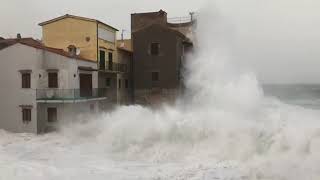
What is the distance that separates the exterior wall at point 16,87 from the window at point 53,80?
3.27 feet

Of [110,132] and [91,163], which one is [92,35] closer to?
[110,132]

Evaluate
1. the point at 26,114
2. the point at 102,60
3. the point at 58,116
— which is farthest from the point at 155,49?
the point at 26,114

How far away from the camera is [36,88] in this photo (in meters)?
33.1

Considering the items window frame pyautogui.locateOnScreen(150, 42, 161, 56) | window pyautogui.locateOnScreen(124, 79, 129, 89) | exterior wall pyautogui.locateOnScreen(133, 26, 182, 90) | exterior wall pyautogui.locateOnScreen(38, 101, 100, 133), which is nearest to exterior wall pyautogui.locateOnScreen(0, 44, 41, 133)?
exterior wall pyautogui.locateOnScreen(38, 101, 100, 133)

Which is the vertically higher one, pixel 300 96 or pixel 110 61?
pixel 110 61

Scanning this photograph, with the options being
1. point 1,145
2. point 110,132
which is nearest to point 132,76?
point 110,132

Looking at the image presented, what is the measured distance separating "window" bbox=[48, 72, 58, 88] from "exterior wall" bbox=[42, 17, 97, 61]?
4612 millimetres

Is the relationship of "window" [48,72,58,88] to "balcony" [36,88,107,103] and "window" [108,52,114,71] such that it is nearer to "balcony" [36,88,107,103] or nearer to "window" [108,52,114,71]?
"balcony" [36,88,107,103]

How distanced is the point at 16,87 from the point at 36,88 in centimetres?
172

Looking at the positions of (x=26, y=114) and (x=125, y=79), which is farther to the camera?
(x=125, y=79)

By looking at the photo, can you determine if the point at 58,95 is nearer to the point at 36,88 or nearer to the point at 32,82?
the point at 36,88

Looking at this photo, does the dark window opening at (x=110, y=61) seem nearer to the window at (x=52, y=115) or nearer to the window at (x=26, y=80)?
the window at (x=52, y=115)

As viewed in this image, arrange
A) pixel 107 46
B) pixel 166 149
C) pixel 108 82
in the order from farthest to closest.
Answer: pixel 108 82 → pixel 107 46 → pixel 166 149

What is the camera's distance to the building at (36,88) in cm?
3309
